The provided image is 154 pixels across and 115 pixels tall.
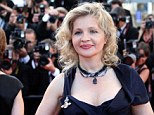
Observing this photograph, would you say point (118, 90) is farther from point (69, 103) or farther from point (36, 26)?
point (36, 26)

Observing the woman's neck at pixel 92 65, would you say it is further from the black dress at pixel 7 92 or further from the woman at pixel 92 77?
the black dress at pixel 7 92

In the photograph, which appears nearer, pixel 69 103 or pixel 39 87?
pixel 69 103

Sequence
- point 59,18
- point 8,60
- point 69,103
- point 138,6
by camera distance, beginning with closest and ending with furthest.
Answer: point 69,103 < point 8,60 < point 59,18 < point 138,6

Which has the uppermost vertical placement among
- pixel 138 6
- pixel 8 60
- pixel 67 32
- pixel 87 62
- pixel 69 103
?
pixel 67 32

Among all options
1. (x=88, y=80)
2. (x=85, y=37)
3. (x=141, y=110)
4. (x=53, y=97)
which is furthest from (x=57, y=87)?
(x=141, y=110)

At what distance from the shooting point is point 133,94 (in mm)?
2545

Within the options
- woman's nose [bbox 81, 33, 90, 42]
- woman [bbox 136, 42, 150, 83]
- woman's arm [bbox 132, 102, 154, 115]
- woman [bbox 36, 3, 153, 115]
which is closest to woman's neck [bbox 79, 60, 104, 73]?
woman [bbox 36, 3, 153, 115]

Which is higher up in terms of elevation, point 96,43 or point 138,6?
point 96,43

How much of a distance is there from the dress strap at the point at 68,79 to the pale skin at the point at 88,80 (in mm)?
19

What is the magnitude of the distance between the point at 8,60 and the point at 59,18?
1.95 m

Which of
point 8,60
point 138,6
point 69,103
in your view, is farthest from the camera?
point 138,6

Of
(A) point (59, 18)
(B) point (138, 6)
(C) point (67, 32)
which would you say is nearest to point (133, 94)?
(C) point (67, 32)

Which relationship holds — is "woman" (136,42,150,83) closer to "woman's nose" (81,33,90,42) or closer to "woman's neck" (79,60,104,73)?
"woman's neck" (79,60,104,73)

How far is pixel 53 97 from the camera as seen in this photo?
8.61ft
